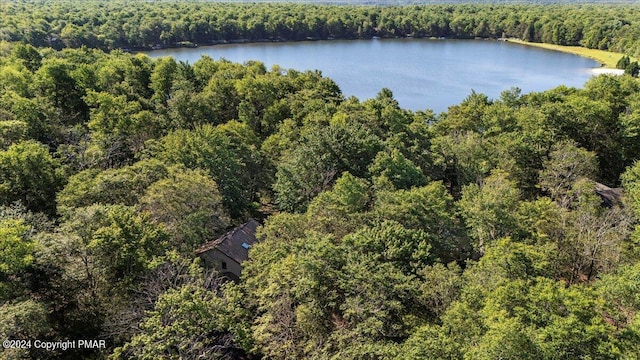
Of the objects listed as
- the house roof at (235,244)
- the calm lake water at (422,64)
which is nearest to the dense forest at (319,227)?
the house roof at (235,244)

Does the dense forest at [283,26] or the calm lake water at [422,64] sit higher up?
the dense forest at [283,26]

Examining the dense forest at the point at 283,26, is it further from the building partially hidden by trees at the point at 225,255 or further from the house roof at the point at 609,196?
the house roof at the point at 609,196

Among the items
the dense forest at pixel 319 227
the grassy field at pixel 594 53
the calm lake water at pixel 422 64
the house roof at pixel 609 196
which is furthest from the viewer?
the grassy field at pixel 594 53

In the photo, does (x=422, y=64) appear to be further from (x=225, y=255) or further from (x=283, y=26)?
(x=225, y=255)

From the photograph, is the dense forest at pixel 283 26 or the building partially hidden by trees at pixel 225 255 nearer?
the building partially hidden by trees at pixel 225 255

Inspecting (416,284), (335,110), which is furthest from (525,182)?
(416,284)

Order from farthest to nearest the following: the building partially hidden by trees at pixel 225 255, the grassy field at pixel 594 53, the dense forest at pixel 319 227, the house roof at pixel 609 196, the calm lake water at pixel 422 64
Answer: the grassy field at pixel 594 53 → the calm lake water at pixel 422 64 → the house roof at pixel 609 196 → the building partially hidden by trees at pixel 225 255 → the dense forest at pixel 319 227

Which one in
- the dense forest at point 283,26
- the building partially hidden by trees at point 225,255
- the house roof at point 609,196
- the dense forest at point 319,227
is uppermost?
the dense forest at point 283,26

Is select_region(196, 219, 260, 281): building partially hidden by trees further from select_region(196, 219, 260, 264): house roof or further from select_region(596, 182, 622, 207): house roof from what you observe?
select_region(596, 182, 622, 207): house roof
